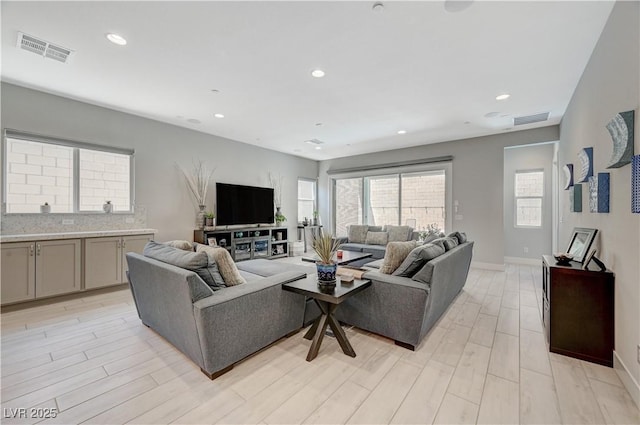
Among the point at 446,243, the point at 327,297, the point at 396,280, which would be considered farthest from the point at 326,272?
the point at 446,243

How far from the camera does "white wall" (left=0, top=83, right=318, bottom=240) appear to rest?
363 cm

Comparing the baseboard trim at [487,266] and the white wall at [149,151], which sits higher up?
the white wall at [149,151]

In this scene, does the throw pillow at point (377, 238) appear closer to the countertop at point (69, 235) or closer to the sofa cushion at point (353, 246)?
the sofa cushion at point (353, 246)

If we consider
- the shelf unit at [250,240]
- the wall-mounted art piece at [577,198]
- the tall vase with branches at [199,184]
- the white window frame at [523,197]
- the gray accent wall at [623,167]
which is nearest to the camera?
the gray accent wall at [623,167]

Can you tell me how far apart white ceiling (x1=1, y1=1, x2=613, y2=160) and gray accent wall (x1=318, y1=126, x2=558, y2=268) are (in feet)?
3.23

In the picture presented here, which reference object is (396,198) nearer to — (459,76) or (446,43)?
(459,76)

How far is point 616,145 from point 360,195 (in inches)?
227

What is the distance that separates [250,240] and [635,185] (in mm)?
5645

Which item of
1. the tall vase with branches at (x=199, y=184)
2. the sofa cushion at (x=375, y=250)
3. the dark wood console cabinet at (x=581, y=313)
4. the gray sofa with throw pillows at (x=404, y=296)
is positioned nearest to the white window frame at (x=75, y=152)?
the tall vase with branches at (x=199, y=184)

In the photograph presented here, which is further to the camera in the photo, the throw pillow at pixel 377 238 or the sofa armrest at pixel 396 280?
the throw pillow at pixel 377 238

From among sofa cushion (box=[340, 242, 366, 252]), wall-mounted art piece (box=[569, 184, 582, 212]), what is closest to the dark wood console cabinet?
wall-mounted art piece (box=[569, 184, 582, 212])

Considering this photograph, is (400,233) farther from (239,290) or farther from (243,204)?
(239,290)

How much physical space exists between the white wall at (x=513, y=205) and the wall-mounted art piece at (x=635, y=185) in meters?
4.81

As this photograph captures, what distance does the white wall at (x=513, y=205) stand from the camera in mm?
5771
